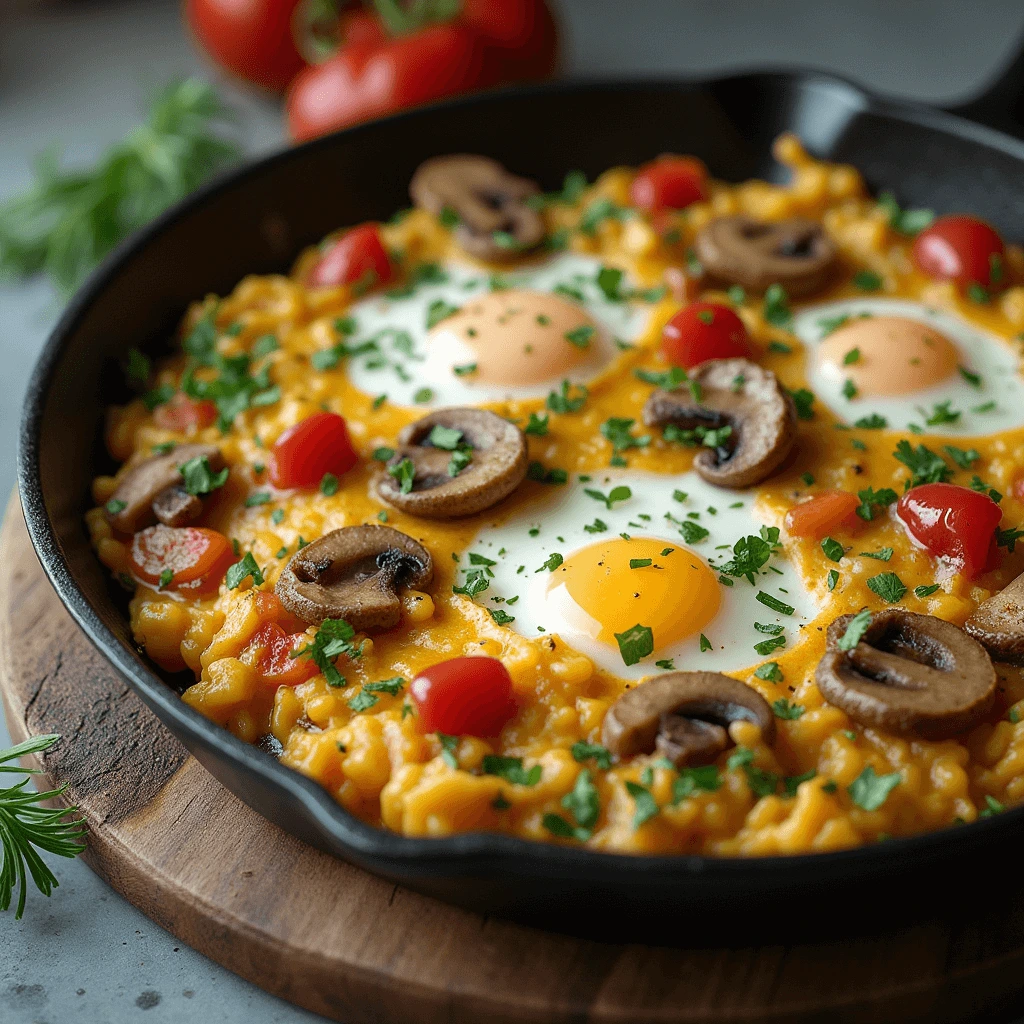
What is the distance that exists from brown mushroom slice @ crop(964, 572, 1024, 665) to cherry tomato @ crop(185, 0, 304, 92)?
600cm

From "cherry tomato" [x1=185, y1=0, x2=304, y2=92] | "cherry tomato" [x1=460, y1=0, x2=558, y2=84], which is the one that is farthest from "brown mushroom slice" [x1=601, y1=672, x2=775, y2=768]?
"cherry tomato" [x1=185, y1=0, x2=304, y2=92]

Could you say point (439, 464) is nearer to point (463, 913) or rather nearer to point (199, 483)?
point (199, 483)

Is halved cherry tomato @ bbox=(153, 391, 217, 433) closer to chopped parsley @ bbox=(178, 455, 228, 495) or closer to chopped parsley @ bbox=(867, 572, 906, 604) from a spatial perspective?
chopped parsley @ bbox=(178, 455, 228, 495)

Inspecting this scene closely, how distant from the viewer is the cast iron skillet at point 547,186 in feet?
10.2

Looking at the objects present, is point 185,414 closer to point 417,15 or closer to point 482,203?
point 482,203

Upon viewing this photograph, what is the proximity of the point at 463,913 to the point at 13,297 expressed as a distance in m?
4.86

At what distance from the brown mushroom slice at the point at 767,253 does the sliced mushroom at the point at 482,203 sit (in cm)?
82

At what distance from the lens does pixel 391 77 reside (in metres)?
7.34

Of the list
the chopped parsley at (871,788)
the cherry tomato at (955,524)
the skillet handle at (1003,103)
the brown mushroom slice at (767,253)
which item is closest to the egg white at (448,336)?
the brown mushroom slice at (767,253)

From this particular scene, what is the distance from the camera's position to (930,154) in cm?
606

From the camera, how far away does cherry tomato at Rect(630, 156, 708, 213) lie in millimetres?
6008

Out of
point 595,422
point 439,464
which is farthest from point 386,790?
point 595,422

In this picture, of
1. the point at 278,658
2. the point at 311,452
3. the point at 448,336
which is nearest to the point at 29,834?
the point at 278,658

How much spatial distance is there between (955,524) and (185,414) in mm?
3057
